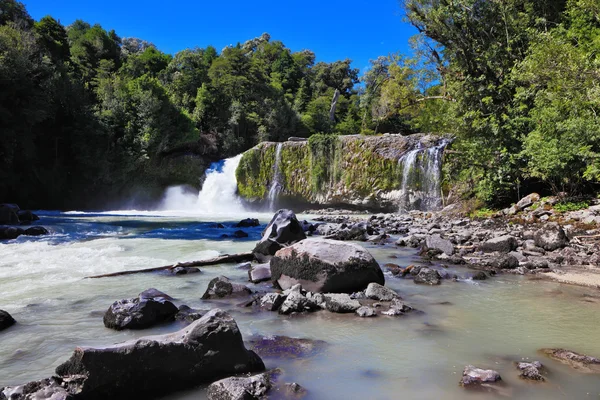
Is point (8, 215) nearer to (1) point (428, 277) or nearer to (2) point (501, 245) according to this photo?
(1) point (428, 277)

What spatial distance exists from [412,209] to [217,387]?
23712 millimetres

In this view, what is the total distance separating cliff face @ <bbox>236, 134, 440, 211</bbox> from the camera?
25.3 metres

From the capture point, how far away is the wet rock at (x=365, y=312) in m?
5.02

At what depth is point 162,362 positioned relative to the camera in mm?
3166

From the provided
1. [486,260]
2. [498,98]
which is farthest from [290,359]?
[498,98]

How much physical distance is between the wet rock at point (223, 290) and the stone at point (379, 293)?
192cm

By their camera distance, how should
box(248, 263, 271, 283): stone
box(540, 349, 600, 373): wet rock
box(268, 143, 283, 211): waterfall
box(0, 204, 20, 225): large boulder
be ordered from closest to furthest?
box(540, 349, 600, 373): wet rock, box(248, 263, 271, 283): stone, box(0, 204, 20, 225): large boulder, box(268, 143, 283, 211): waterfall

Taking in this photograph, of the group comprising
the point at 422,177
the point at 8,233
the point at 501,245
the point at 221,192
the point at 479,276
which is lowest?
the point at 8,233

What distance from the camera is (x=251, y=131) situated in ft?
137

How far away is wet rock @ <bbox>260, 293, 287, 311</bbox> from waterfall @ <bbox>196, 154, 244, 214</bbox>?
1016 inches

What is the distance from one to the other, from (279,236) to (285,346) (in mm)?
5782

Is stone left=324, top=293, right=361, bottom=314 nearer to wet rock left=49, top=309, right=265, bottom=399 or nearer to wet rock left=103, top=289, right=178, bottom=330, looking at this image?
wet rock left=49, top=309, right=265, bottom=399

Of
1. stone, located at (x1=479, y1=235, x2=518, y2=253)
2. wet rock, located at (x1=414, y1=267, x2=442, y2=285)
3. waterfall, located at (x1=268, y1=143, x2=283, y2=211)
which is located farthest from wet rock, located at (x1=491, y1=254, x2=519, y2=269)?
waterfall, located at (x1=268, y1=143, x2=283, y2=211)

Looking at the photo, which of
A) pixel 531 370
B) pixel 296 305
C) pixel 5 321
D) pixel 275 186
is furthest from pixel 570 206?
pixel 275 186
